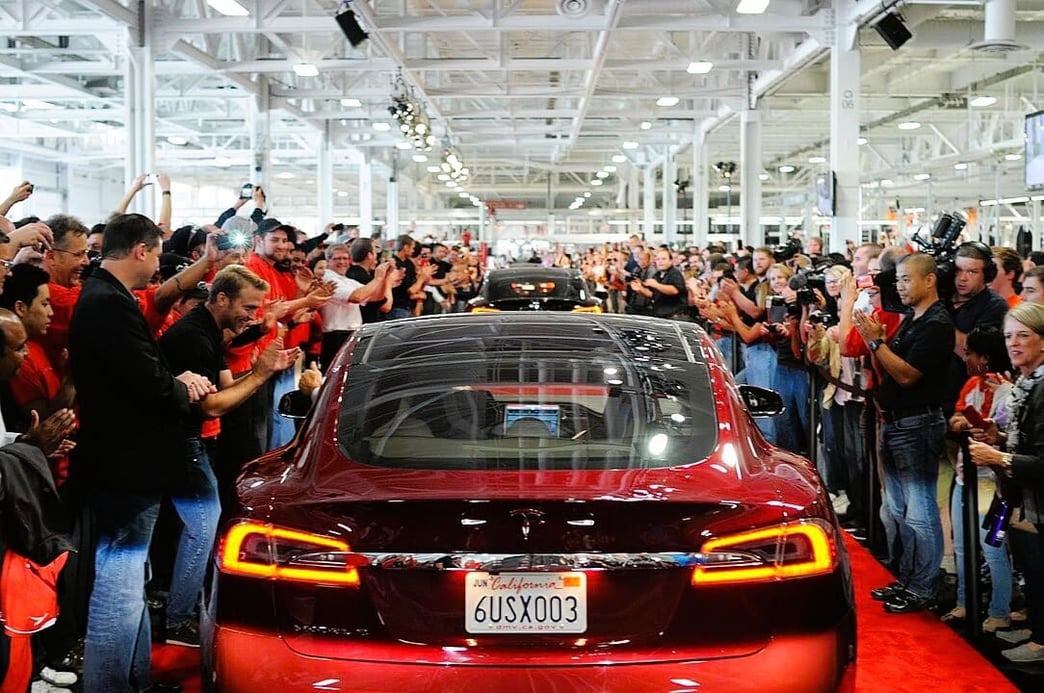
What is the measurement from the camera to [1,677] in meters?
3.18

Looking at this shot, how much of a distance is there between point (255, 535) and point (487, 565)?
59 cm

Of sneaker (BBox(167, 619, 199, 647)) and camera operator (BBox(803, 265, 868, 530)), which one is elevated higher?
camera operator (BBox(803, 265, 868, 530))


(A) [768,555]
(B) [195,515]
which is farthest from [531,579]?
(B) [195,515]

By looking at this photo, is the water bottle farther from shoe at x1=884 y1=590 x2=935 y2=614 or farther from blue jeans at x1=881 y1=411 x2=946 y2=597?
shoe at x1=884 y1=590 x2=935 y2=614

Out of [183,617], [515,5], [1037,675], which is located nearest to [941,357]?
[1037,675]

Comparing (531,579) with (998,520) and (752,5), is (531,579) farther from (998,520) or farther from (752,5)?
(752,5)

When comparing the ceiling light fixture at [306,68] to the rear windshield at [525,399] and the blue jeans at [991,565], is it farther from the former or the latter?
the rear windshield at [525,399]

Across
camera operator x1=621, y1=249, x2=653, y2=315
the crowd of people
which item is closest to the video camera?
the crowd of people

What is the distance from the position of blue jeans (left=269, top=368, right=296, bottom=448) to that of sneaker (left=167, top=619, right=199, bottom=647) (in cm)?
224

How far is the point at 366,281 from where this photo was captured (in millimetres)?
9703

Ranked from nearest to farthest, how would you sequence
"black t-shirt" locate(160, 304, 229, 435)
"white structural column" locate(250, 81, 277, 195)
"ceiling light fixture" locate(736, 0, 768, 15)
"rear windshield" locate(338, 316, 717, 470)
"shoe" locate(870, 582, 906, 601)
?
1. "rear windshield" locate(338, 316, 717, 470)
2. "black t-shirt" locate(160, 304, 229, 435)
3. "shoe" locate(870, 582, 906, 601)
4. "ceiling light fixture" locate(736, 0, 768, 15)
5. "white structural column" locate(250, 81, 277, 195)

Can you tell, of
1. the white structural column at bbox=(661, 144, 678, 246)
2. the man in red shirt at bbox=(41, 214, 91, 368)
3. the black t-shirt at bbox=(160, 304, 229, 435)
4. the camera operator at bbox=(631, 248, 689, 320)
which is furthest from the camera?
the white structural column at bbox=(661, 144, 678, 246)

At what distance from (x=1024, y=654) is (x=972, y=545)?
49cm

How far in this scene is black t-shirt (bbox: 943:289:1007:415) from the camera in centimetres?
558
